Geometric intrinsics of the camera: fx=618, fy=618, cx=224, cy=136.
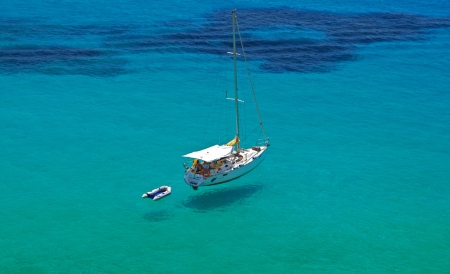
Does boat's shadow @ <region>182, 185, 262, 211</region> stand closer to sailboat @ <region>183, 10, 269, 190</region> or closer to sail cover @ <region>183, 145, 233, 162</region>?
sailboat @ <region>183, 10, 269, 190</region>

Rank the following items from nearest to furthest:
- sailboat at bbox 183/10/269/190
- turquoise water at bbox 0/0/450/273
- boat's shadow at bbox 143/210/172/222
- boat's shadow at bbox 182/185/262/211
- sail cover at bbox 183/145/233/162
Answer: turquoise water at bbox 0/0/450/273, boat's shadow at bbox 143/210/172/222, sail cover at bbox 183/145/233/162, sailboat at bbox 183/10/269/190, boat's shadow at bbox 182/185/262/211

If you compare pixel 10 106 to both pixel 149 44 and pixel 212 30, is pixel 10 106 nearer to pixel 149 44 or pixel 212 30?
pixel 149 44

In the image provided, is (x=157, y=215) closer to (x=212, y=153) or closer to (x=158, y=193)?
(x=158, y=193)

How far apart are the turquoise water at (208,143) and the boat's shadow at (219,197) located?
0.64 feet

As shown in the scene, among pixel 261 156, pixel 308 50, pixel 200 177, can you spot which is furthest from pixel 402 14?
pixel 200 177

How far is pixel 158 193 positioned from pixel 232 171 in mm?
7303

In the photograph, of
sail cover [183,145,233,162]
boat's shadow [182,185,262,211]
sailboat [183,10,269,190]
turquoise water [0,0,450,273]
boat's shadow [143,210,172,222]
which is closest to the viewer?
turquoise water [0,0,450,273]

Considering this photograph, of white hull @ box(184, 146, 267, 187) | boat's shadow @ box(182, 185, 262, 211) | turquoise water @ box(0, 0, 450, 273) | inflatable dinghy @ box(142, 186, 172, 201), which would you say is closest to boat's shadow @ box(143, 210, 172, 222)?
turquoise water @ box(0, 0, 450, 273)

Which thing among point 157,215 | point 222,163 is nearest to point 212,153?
point 222,163

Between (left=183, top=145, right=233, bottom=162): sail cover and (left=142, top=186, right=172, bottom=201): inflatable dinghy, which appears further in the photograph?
(left=142, top=186, right=172, bottom=201): inflatable dinghy

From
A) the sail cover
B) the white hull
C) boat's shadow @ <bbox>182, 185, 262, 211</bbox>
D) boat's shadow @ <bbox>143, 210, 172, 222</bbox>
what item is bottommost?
boat's shadow @ <bbox>143, 210, 172, 222</bbox>

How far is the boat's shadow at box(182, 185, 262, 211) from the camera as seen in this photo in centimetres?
5719

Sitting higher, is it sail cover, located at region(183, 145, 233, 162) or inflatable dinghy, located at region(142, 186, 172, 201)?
sail cover, located at region(183, 145, 233, 162)

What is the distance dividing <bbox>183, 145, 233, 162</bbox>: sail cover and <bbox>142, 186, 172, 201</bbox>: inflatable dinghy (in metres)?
3.87
